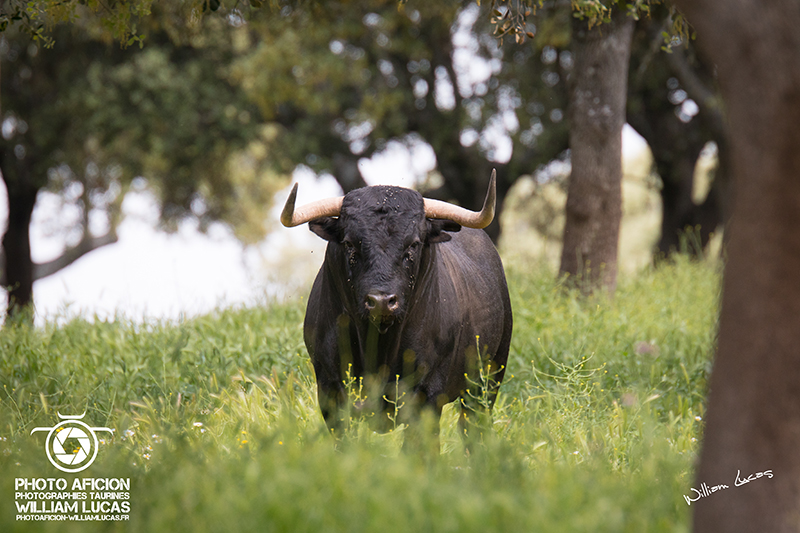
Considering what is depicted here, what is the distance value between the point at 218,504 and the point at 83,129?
13832 millimetres

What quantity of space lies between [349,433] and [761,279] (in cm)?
223

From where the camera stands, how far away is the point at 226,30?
48.4ft

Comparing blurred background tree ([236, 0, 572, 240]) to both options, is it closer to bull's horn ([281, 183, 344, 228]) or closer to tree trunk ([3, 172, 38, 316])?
tree trunk ([3, 172, 38, 316])

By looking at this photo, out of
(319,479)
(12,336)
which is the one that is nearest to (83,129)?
(12,336)

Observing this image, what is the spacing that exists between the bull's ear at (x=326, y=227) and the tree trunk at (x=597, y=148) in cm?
464

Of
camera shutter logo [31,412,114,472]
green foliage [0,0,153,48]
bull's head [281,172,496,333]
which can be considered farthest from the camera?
green foliage [0,0,153,48]

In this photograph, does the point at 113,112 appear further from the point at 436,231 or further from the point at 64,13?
the point at 436,231

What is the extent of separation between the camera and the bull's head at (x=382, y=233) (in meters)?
4.18

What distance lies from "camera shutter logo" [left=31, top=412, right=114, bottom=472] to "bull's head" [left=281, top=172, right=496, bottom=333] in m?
1.66

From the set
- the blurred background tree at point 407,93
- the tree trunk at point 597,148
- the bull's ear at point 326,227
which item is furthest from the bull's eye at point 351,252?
the blurred background tree at point 407,93

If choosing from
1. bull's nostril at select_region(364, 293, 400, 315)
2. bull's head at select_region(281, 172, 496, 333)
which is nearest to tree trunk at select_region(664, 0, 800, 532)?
bull's head at select_region(281, 172, 496, 333)

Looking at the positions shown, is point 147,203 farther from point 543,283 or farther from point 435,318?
point 435,318

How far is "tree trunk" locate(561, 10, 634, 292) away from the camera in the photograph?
859 centimetres

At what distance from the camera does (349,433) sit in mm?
3885
